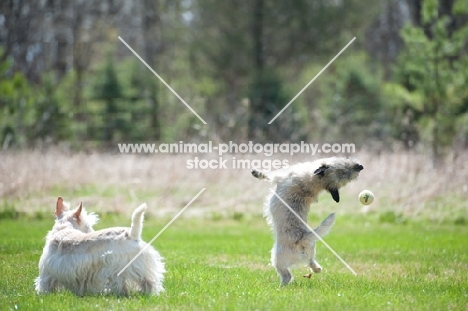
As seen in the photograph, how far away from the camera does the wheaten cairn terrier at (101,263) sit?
6168mm

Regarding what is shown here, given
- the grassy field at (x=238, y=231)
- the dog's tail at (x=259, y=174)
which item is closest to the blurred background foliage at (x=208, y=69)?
the grassy field at (x=238, y=231)

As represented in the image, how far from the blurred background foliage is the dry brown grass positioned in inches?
146

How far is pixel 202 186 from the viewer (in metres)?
15.7

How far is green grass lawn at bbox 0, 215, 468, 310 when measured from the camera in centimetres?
607

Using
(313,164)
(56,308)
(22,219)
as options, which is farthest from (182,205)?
(56,308)

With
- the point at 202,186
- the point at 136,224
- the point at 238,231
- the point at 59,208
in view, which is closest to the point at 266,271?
the point at 136,224

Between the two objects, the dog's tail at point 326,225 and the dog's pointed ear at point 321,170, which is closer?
the dog's tail at point 326,225

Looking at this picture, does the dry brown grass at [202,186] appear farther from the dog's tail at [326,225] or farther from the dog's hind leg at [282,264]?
the dog's tail at [326,225]

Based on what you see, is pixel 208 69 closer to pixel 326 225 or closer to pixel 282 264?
pixel 282 264

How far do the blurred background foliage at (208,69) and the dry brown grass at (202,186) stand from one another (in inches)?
146

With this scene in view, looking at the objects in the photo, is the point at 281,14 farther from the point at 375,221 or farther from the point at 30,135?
the point at 375,221

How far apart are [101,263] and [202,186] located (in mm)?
9475

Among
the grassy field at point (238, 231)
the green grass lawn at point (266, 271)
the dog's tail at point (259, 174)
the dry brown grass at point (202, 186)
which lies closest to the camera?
the green grass lawn at point (266, 271)

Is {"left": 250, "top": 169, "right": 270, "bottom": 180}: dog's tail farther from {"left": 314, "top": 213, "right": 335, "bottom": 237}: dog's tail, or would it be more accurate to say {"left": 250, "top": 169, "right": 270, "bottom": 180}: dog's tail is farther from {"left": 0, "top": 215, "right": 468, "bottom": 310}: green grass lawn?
{"left": 0, "top": 215, "right": 468, "bottom": 310}: green grass lawn
